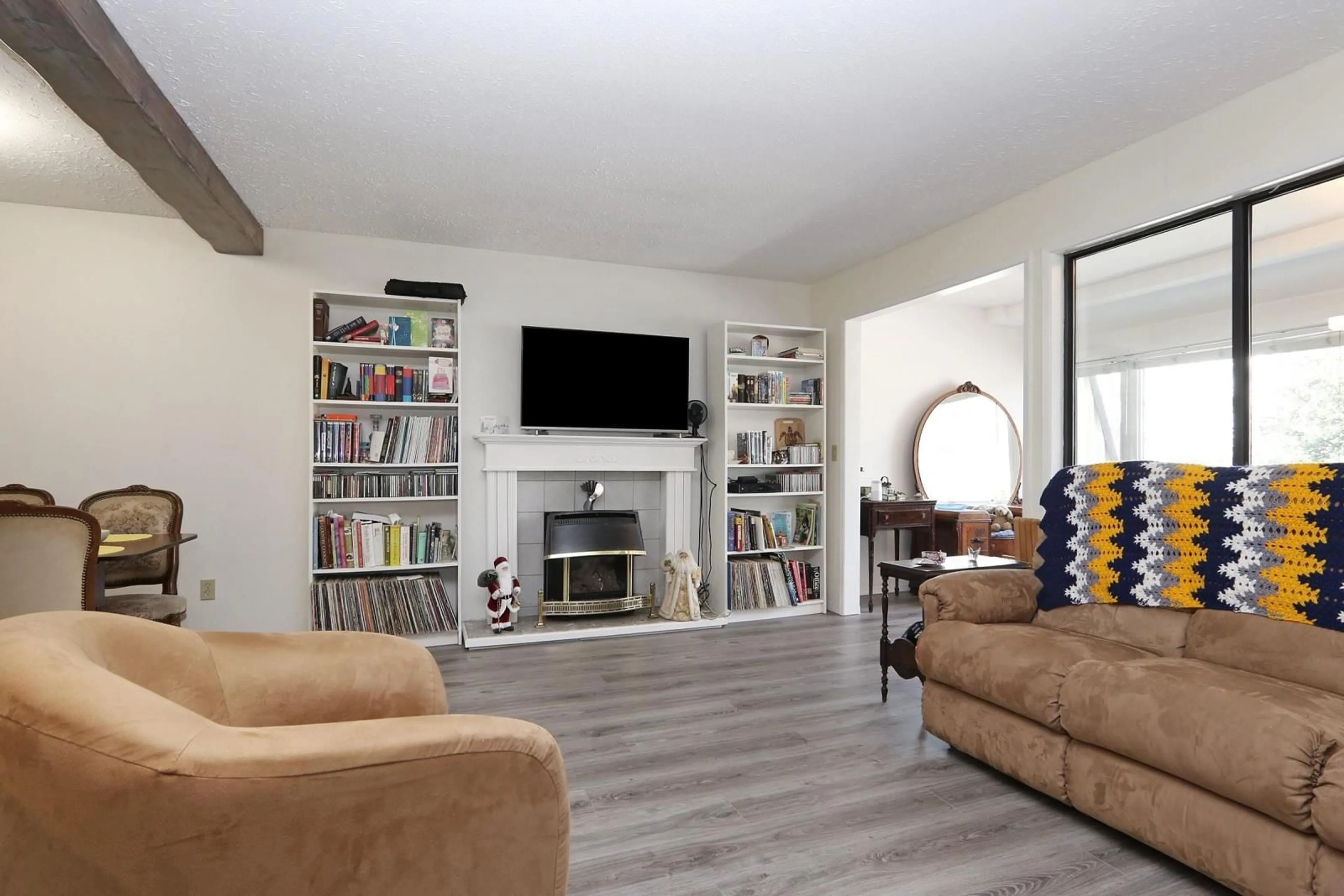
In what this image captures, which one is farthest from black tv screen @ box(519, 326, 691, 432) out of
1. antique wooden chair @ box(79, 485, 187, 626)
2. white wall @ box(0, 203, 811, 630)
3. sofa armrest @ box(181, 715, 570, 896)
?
sofa armrest @ box(181, 715, 570, 896)

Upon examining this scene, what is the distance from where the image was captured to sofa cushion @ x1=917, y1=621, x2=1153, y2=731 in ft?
7.39

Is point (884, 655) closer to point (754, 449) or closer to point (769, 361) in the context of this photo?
point (754, 449)

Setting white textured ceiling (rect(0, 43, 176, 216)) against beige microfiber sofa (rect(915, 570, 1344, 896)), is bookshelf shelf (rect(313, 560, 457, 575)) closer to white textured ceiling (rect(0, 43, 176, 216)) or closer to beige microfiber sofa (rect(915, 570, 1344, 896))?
white textured ceiling (rect(0, 43, 176, 216))

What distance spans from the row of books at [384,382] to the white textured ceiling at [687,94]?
892mm

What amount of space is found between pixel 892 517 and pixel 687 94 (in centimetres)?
382

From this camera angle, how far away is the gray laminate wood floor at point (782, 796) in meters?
1.88

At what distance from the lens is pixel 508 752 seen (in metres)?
0.99

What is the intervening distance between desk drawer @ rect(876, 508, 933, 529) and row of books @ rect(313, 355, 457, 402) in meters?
3.35

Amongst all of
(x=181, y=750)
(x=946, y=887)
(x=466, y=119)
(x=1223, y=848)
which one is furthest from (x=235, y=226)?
(x=1223, y=848)

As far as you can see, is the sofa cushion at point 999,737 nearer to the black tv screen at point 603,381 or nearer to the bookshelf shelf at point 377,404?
the black tv screen at point 603,381

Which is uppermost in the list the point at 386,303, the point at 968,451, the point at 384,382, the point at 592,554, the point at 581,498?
the point at 386,303

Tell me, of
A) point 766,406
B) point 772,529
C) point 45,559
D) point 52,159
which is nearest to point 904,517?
point 772,529

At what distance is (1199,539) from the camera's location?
2.44 m

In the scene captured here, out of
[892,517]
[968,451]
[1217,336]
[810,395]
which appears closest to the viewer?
[1217,336]
